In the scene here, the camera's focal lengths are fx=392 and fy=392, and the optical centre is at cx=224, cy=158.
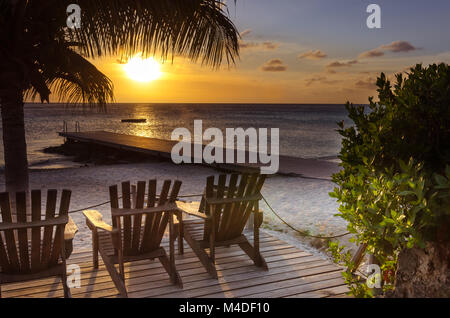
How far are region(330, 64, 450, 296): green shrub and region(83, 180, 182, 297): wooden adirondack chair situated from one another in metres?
→ 2.00

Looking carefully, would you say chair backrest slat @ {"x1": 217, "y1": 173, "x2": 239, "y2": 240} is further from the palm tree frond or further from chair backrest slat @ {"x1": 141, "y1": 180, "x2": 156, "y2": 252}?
the palm tree frond

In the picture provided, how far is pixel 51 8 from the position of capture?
4988mm

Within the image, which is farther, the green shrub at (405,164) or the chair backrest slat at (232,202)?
the chair backrest slat at (232,202)

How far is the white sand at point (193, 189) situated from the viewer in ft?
24.1

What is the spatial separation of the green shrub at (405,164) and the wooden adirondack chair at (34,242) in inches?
94.1

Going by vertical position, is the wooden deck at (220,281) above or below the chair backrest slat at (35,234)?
below

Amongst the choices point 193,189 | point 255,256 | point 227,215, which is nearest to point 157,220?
point 227,215

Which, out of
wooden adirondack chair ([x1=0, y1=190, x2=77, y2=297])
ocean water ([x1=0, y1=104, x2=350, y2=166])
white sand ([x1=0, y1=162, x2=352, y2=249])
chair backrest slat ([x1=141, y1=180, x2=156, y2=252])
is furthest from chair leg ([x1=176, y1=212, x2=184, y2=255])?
ocean water ([x1=0, y1=104, x2=350, y2=166])

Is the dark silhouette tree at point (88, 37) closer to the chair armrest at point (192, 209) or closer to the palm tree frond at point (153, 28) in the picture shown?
the palm tree frond at point (153, 28)

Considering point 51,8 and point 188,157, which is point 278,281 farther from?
point 188,157

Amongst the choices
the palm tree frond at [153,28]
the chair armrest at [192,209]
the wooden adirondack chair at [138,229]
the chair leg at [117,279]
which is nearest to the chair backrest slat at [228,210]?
the chair armrest at [192,209]

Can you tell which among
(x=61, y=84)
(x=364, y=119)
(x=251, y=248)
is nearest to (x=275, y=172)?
(x=61, y=84)

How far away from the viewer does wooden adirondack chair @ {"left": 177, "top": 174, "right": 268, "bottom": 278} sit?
410 centimetres
